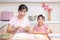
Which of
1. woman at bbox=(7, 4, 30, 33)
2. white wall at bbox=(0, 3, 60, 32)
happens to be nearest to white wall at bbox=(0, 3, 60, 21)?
white wall at bbox=(0, 3, 60, 32)

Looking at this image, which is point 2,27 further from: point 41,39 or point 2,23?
point 41,39

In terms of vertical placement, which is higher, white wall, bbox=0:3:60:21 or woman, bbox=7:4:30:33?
white wall, bbox=0:3:60:21

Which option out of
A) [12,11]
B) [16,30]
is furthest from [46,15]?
[16,30]

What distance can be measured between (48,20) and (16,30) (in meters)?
1.21

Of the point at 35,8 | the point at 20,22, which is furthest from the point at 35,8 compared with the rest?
the point at 20,22

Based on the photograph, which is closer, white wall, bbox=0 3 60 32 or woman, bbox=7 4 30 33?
woman, bbox=7 4 30 33

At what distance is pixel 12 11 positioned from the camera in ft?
10.4

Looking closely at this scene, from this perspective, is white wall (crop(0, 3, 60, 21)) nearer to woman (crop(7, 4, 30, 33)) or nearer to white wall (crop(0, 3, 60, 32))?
white wall (crop(0, 3, 60, 32))

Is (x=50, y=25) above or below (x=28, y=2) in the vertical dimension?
below

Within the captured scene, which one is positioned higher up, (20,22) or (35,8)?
(35,8)

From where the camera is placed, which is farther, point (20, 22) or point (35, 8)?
point (35, 8)

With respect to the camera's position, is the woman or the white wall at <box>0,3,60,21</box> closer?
the woman

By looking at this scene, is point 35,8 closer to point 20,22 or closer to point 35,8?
point 35,8

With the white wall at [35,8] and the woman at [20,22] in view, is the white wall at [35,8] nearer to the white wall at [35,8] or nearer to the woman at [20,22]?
the white wall at [35,8]
